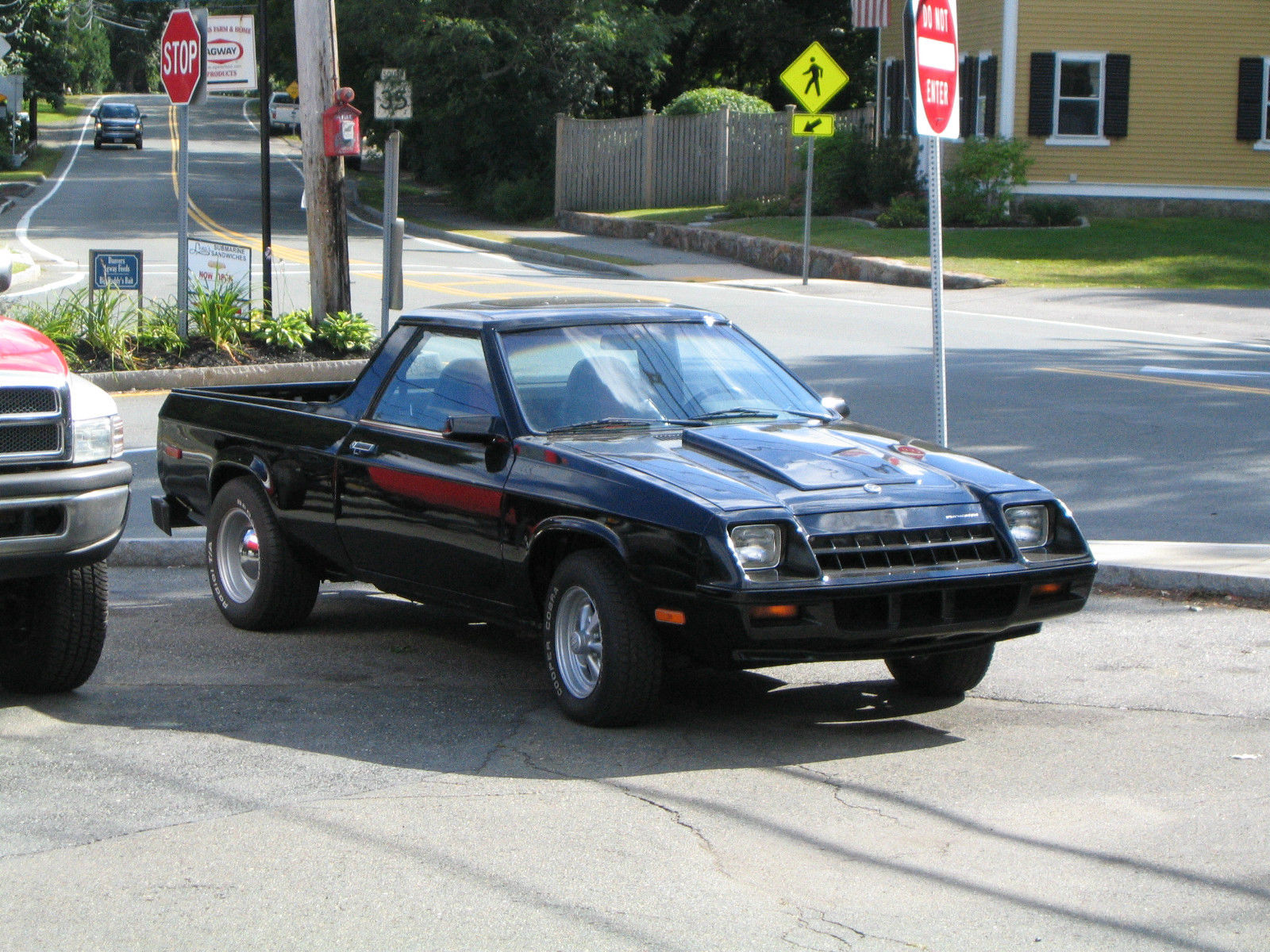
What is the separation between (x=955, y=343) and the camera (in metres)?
18.1

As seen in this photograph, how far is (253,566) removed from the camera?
305 inches

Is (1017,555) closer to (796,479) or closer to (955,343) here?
(796,479)

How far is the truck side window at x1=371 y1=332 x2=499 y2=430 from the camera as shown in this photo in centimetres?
673

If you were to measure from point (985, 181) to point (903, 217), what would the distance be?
5.89 feet

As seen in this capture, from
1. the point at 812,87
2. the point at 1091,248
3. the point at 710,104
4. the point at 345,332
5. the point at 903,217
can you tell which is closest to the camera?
the point at 345,332

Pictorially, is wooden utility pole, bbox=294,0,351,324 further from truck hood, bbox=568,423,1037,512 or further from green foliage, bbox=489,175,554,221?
green foliage, bbox=489,175,554,221

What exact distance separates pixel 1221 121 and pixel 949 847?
1264 inches

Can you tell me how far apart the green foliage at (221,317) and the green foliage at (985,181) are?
18.4 meters

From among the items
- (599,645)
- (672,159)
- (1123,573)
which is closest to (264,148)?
(1123,573)

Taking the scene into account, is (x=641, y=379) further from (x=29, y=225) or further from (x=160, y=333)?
(x=29, y=225)

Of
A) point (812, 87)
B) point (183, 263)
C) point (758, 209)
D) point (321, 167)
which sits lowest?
point (183, 263)

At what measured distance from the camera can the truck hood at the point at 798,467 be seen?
18.7 ft

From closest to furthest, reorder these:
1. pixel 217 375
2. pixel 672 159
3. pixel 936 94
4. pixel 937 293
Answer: pixel 936 94
pixel 937 293
pixel 217 375
pixel 672 159

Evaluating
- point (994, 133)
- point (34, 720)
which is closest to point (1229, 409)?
point (34, 720)
